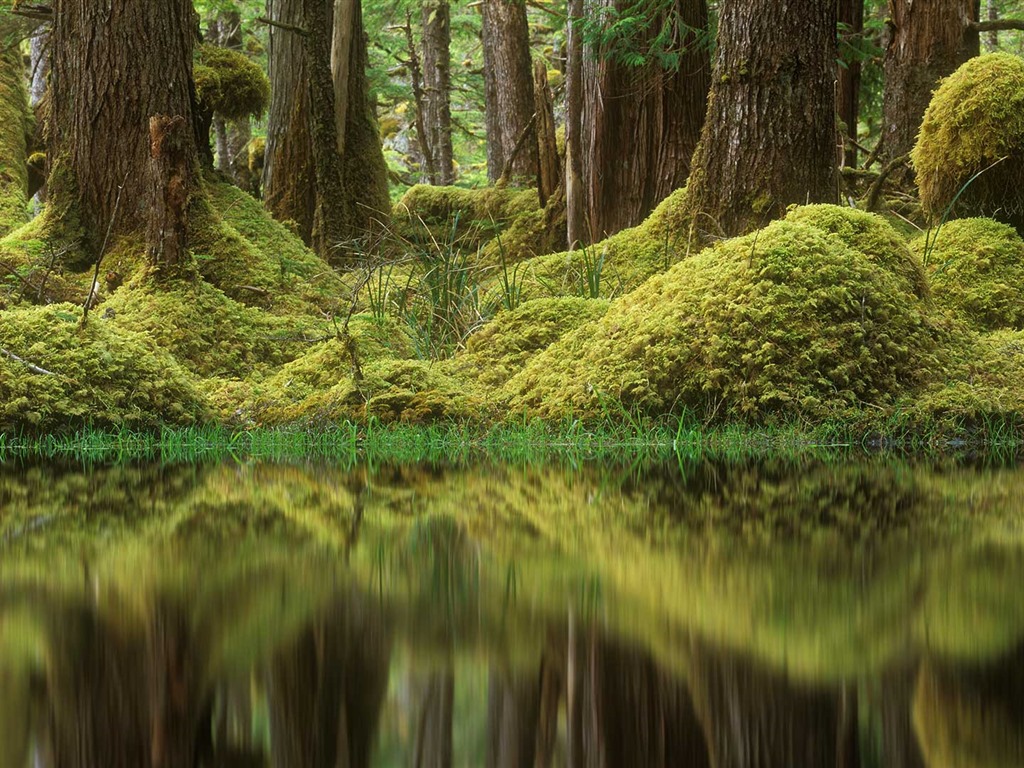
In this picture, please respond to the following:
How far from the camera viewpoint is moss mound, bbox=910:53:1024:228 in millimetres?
7082

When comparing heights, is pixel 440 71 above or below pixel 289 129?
above

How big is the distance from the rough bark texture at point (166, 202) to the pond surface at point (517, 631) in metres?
3.85

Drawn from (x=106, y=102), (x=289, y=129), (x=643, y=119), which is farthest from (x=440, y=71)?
(x=106, y=102)

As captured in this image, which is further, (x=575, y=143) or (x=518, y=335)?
(x=575, y=143)

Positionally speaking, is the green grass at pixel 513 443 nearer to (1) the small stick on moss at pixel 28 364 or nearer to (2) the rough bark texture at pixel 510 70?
(1) the small stick on moss at pixel 28 364

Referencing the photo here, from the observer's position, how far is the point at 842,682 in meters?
1.31

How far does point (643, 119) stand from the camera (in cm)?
859

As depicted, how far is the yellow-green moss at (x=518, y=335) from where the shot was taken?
19.3 ft

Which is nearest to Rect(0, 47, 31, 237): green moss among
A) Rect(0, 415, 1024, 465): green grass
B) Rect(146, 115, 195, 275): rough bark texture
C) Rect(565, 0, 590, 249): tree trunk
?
Rect(146, 115, 195, 275): rough bark texture

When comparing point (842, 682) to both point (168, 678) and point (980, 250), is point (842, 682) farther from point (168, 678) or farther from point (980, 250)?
Result: point (980, 250)

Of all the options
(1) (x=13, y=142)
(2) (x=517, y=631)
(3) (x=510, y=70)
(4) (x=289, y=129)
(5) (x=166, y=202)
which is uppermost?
(3) (x=510, y=70)

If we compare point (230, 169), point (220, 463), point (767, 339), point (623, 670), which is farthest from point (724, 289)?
point (230, 169)

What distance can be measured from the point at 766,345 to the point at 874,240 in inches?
42.3

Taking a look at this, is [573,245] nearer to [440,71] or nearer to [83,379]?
[83,379]
